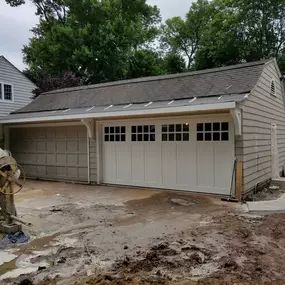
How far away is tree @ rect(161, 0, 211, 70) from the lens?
2641 centimetres

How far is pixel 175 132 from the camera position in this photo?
7355 mm

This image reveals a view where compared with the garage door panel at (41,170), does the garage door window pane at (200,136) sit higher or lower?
higher

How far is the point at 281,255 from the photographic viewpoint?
3.32 meters

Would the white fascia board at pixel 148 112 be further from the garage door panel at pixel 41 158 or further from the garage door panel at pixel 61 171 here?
the garage door panel at pixel 61 171

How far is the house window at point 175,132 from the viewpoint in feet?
23.6

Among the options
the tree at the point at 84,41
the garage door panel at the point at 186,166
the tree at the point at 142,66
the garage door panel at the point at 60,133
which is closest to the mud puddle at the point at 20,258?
the garage door panel at the point at 186,166

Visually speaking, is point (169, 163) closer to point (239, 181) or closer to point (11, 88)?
point (239, 181)

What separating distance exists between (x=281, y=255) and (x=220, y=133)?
367cm

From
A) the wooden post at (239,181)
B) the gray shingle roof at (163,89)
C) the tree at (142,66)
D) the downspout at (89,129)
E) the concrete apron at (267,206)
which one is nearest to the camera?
the concrete apron at (267,206)

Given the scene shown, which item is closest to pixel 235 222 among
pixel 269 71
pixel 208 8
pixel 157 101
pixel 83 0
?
pixel 157 101

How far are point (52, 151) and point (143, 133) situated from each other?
3.61 metres

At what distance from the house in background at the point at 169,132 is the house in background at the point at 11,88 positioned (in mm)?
4637

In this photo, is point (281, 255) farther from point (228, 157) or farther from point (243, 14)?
point (243, 14)

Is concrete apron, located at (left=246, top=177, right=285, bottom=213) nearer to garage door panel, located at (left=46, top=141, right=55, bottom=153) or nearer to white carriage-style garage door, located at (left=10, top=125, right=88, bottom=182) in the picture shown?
white carriage-style garage door, located at (left=10, top=125, right=88, bottom=182)
